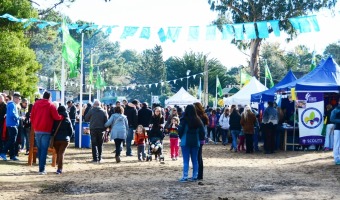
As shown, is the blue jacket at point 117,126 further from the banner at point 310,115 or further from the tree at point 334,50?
the tree at point 334,50

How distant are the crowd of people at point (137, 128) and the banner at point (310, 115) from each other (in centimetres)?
81

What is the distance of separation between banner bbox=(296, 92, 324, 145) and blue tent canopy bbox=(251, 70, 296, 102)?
2938 millimetres

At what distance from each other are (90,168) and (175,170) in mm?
2283

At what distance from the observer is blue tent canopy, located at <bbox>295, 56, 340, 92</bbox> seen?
20.6m

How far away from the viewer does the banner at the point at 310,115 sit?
837 inches

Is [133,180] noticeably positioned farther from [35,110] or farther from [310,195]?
[310,195]

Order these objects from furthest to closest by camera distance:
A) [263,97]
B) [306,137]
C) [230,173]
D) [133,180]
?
[263,97] → [306,137] → [230,173] → [133,180]

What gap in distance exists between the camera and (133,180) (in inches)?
484

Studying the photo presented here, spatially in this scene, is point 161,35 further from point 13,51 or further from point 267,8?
point 267,8

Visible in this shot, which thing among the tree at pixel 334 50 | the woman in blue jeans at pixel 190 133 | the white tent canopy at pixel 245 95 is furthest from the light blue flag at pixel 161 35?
the tree at pixel 334 50

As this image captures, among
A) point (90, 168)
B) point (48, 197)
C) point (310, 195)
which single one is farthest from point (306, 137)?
point (48, 197)

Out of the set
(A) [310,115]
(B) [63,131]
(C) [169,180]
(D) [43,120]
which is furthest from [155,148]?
(A) [310,115]

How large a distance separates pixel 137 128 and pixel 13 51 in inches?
404

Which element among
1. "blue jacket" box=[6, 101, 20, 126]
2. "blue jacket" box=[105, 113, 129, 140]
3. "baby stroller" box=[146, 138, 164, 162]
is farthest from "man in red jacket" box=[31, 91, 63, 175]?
"baby stroller" box=[146, 138, 164, 162]
